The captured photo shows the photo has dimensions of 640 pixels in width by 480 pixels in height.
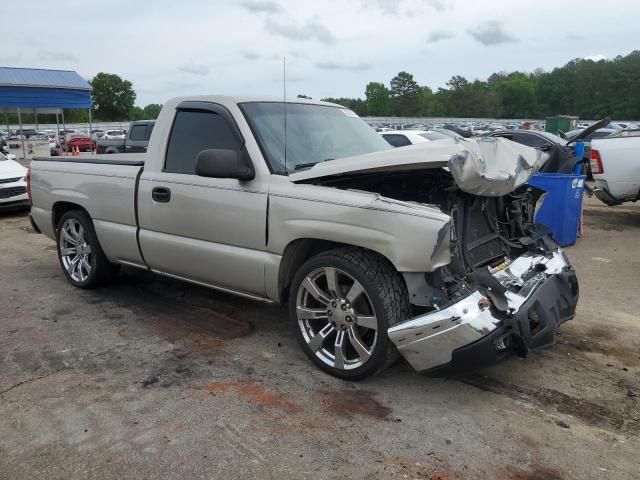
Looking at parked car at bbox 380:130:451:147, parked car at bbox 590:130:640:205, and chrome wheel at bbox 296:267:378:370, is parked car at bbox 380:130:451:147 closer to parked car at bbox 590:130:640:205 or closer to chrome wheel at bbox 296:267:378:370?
parked car at bbox 590:130:640:205

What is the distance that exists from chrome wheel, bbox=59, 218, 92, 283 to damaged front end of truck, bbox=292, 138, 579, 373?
Answer: 2.94m

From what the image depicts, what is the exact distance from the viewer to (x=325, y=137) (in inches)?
176

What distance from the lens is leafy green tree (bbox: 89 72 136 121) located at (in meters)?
94.8

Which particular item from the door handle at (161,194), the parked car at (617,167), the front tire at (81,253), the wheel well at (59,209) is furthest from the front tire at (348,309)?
the parked car at (617,167)

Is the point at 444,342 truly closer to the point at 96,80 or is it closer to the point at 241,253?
the point at 241,253

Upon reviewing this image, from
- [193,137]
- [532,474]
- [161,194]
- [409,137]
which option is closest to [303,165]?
[193,137]

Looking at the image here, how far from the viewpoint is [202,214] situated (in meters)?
4.22

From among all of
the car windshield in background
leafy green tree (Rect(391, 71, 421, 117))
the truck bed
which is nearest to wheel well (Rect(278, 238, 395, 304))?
the truck bed

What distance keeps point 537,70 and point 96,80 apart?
123 m

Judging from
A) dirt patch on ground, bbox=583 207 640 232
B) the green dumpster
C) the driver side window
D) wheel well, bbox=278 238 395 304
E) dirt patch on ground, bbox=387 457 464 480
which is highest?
the green dumpster

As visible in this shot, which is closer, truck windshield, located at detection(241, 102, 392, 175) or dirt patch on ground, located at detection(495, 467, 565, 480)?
dirt patch on ground, located at detection(495, 467, 565, 480)

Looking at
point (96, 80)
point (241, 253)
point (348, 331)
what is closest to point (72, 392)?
point (241, 253)

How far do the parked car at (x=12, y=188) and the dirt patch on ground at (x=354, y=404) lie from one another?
918cm

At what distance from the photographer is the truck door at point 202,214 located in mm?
3973
